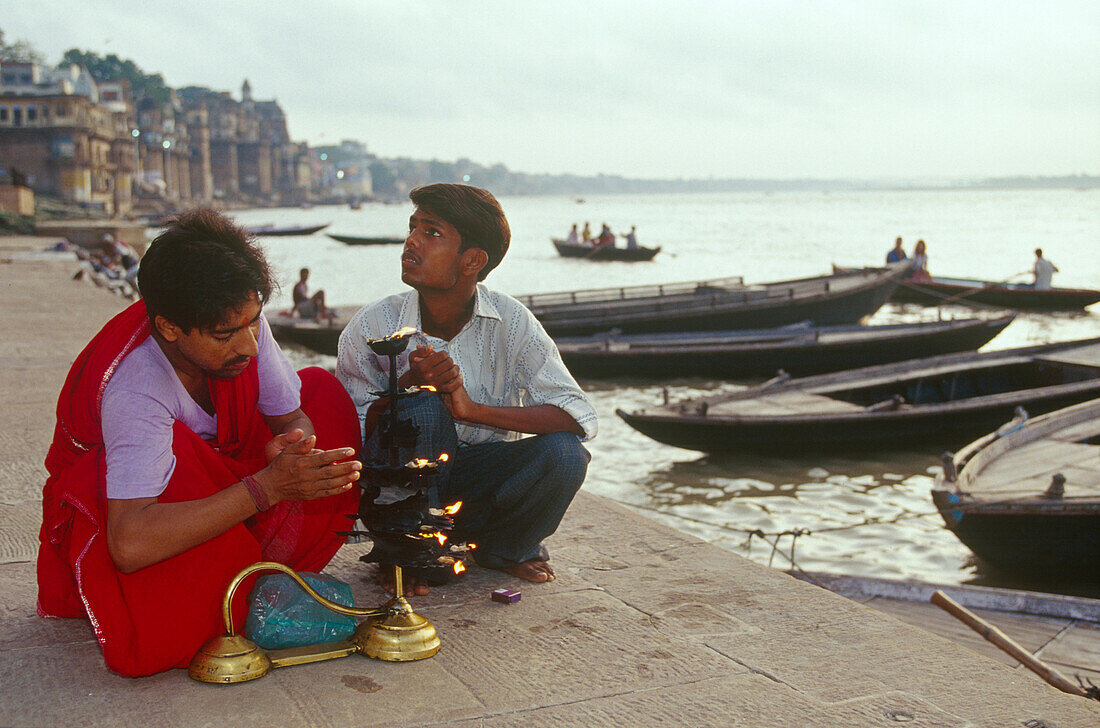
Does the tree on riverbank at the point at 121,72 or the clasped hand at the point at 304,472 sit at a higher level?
the tree on riverbank at the point at 121,72

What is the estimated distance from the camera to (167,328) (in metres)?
2.14

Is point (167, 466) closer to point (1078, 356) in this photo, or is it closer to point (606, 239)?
point (1078, 356)

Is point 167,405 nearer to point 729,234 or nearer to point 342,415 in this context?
point 342,415

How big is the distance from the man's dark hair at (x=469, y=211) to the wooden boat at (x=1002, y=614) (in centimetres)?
276

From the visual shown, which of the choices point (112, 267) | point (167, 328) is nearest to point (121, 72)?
point (112, 267)

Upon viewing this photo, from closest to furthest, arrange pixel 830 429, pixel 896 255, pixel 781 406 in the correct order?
pixel 830 429
pixel 781 406
pixel 896 255

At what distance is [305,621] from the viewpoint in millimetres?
2334

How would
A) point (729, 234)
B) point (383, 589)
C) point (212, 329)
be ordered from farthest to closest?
point (729, 234) < point (383, 589) < point (212, 329)

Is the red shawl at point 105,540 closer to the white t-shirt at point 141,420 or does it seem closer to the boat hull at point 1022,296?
the white t-shirt at point 141,420

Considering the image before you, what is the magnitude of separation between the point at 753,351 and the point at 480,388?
1131cm

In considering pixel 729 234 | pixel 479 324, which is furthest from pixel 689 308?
pixel 729 234

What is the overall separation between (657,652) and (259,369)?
1.29 m

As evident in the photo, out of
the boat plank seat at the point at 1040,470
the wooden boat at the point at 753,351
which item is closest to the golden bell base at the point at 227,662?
the boat plank seat at the point at 1040,470

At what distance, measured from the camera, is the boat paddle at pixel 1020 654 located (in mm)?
3232
